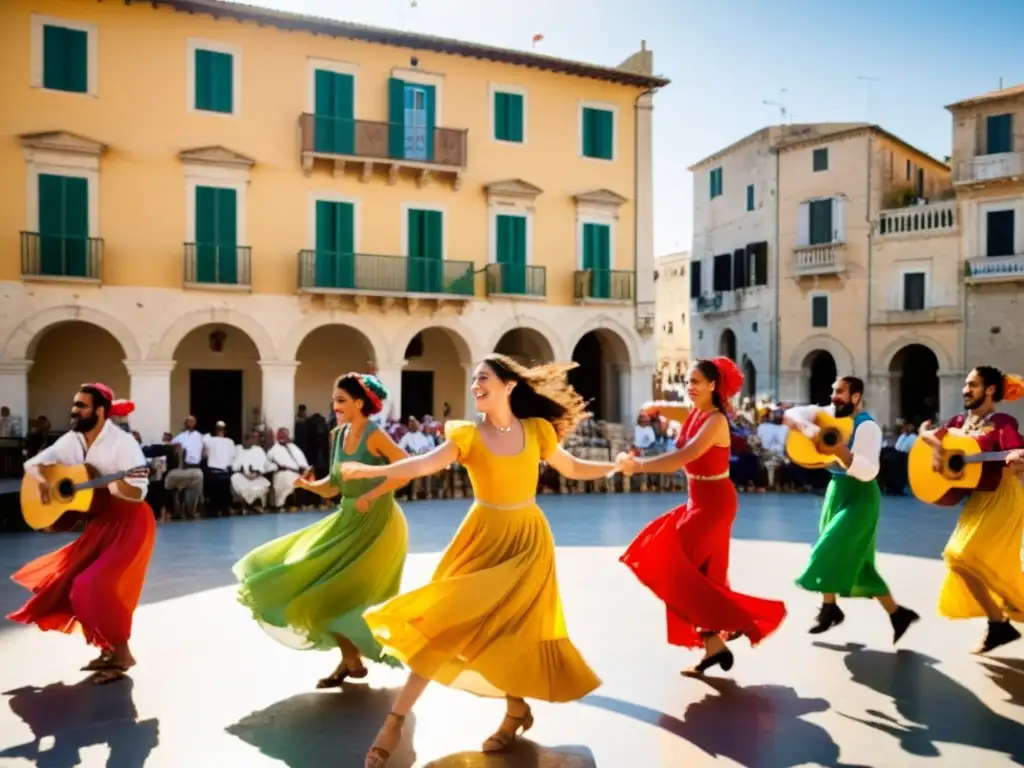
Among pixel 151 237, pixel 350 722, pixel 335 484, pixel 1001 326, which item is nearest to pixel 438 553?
pixel 335 484

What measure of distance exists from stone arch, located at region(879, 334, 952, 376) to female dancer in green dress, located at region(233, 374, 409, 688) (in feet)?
99.8

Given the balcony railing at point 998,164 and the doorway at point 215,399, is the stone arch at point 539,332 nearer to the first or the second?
the doorway at point 215,399

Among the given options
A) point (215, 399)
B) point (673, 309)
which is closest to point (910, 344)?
point (215, 399)

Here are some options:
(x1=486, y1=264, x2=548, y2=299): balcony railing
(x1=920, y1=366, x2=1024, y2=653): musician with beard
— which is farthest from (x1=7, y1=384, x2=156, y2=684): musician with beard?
(x1=486, y1=264, x2=548, y2=299): balcony railing

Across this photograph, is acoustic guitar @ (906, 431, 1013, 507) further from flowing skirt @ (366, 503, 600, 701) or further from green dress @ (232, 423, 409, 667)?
green dress @ (232, 423, 409, 667)

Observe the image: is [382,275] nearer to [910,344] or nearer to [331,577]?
[331,577]

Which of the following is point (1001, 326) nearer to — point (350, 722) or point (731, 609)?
point (731, 609)

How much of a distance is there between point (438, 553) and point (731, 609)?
6.54 m

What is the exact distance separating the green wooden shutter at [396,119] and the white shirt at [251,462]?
10402 millimetres

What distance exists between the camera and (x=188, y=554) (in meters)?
12.4

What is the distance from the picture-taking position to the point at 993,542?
7418mm

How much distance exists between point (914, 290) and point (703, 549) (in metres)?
30.2

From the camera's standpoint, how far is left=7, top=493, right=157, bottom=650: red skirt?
671cm

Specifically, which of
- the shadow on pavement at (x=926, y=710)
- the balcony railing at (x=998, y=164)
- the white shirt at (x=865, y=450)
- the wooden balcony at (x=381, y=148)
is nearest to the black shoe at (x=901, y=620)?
the shadow on pavement at (x=926, y=710)
